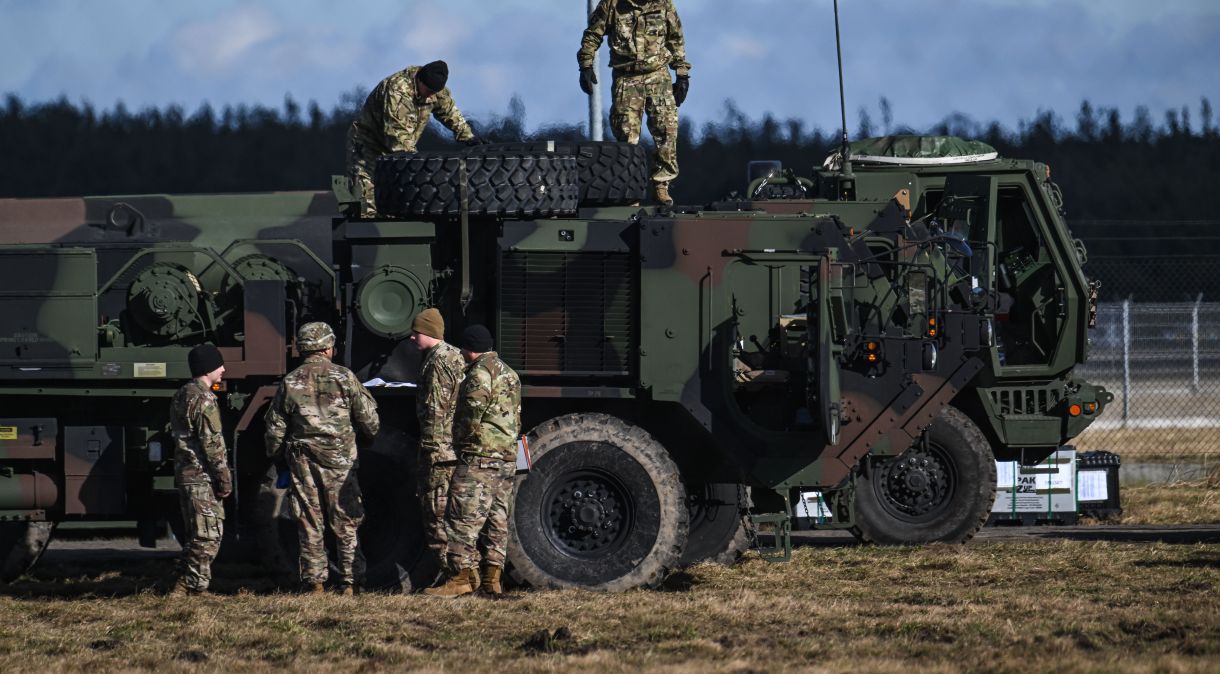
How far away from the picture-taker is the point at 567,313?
37.9ft

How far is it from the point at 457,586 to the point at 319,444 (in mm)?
1203

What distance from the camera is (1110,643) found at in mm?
9172

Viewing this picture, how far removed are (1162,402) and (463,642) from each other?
51.8 ft

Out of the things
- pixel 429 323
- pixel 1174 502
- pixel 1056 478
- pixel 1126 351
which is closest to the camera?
pixel 429 323

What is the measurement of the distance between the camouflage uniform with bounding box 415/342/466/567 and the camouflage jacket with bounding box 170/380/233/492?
1.23 m

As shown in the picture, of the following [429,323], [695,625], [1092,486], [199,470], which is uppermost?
[429,323]

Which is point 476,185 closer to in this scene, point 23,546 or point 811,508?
point 23,546

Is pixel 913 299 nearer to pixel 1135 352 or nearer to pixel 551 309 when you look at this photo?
pixel 551 309

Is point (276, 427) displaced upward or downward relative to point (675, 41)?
downward

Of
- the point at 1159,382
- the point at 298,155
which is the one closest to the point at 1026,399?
the point at 1159,382

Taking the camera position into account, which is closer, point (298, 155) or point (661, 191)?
point (661, 191)

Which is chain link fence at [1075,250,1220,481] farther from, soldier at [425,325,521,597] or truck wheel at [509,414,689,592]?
soldier at [425,325,521,597]

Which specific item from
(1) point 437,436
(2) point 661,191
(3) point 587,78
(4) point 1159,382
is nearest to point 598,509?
(1) point 437,436

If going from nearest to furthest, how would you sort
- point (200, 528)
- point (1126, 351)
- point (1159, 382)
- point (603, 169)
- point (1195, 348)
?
point (200, 528), point (603, 169), point (1126, 351), point (1195, 348), point (1159, 382)
